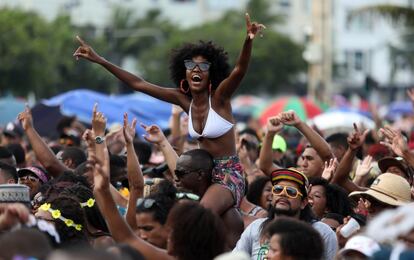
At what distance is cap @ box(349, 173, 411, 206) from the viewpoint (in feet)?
30.1

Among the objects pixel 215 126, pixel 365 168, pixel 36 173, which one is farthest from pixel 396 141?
pixel 36 173

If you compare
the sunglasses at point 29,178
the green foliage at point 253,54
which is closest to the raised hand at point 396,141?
the sunglasses at point 29,178

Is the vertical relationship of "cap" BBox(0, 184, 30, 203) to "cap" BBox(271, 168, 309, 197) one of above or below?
above

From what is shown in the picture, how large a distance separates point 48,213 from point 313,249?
217 centimetres

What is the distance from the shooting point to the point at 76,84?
56.5 meters

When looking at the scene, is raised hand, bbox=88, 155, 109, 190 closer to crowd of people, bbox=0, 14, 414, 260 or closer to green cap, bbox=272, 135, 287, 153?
crowd of people, bbox=0, 14, 414, 260

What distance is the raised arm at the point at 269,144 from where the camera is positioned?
11344 millimetres

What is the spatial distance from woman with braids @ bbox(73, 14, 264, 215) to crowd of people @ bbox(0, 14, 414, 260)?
0.4 inches

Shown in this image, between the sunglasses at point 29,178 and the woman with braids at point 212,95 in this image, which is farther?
the sunglasses at point 29,178

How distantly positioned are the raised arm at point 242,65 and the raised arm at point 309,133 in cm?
126

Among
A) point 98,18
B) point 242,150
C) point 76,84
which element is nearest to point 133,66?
point 98,18

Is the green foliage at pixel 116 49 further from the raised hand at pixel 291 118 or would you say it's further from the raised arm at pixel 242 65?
the raised arm at pixel 242 65

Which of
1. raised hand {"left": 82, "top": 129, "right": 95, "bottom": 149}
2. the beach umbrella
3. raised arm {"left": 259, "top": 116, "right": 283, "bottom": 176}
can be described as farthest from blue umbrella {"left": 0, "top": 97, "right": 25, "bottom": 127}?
raised hand {"left": 82, "top": 129, "right": 95, "bottom": 149}

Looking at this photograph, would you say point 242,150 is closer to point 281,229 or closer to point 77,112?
point 281,229
